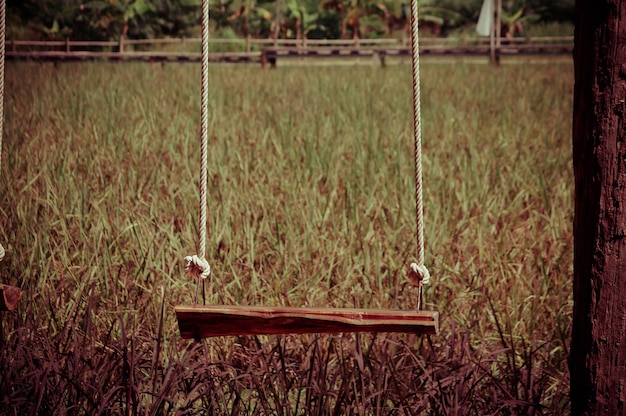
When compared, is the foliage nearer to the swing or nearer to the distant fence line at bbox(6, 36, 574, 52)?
the distant fence line at bbox(6, 36, 574, 52)

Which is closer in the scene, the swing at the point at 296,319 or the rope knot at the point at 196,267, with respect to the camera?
the swing at the point at 296,319

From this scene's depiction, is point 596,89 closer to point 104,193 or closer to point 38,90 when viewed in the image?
point 104,193

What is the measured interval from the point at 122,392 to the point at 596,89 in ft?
3.61

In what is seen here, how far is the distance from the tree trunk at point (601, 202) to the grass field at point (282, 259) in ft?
0.83

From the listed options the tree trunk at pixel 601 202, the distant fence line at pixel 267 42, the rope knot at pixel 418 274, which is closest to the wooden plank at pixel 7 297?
the rope knot at pixel 418 274

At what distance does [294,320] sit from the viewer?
1.38m

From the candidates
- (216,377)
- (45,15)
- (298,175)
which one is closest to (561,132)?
(298,175)

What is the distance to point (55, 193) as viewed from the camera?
3125mm

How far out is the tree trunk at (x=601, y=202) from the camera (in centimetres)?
131

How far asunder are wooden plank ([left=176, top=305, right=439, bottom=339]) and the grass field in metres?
0.21

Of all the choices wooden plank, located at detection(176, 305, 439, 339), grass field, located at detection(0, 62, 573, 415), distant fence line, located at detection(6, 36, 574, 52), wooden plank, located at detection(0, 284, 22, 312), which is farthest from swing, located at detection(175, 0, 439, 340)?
distant fence line, located at detection(6, 36, 574, 52)

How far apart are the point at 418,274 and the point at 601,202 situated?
0.36 m

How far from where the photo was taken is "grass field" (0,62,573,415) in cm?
166

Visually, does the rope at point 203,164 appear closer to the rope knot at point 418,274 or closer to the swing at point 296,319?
the swing at point 296,319
